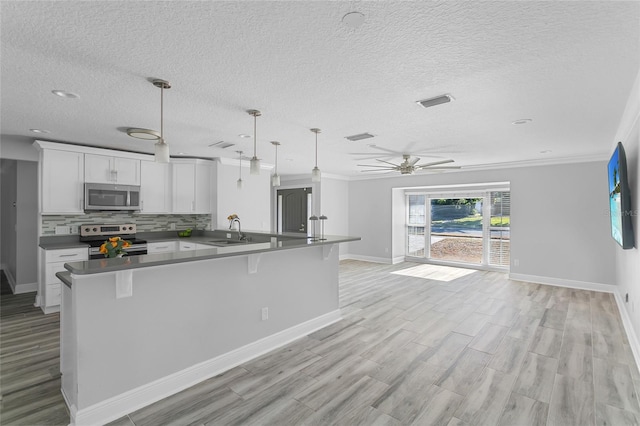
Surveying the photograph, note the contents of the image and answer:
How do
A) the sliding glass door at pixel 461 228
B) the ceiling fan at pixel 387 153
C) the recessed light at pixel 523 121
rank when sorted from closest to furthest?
the recessed light at pixel 523 121 → the ceiling fan at pixel 387 153 → the sliding glass door at pixel 461 228

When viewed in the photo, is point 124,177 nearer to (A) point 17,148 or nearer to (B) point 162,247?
(B) point 162,247

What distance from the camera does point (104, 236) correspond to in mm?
4996

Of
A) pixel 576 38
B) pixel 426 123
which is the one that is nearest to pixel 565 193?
pixel 426 123

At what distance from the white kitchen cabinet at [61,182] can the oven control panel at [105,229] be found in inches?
13.2

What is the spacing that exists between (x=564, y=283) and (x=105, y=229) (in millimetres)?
8132

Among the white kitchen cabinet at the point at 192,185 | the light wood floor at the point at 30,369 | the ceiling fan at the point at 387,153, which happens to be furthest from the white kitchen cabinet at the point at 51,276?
the ceiling fan at the point at 387,153

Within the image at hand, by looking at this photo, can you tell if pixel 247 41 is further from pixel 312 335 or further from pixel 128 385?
pixel 312 335

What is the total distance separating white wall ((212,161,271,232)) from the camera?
19.6ft

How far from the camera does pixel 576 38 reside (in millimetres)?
1768

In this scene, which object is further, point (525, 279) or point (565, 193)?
point (525, 279)

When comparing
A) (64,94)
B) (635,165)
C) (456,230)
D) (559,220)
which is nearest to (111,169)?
(64,94)

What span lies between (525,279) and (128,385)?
6726 mm

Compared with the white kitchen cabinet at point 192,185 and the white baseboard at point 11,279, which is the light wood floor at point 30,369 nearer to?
the white baseboard at point 11,279

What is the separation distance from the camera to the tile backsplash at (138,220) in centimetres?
469
